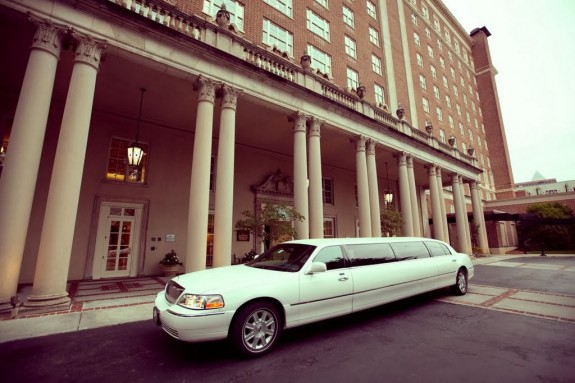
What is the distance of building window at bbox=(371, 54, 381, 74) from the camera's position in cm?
2088

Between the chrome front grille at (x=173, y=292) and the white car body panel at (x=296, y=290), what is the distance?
0.06m

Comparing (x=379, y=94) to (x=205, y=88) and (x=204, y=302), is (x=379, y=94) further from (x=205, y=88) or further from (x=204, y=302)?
(x=204, y=302)

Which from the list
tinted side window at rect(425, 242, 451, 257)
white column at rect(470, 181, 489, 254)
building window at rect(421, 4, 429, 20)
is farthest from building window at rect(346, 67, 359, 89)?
building window at rect(421, 4, 429, 20)

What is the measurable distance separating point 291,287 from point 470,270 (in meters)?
6.62

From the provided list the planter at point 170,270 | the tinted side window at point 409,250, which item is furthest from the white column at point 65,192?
the tinted side window at point 409,250

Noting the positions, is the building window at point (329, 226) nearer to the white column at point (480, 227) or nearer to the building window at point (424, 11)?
the white column at point (480, 227)

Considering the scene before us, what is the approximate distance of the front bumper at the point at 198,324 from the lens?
11.5 ft

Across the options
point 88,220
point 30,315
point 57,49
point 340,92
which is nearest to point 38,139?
point 57,49

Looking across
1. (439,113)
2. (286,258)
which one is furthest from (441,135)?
(286,258)

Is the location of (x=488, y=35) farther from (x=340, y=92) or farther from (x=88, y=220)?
(x=88, y=220)

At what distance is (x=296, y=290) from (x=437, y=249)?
4900 mm

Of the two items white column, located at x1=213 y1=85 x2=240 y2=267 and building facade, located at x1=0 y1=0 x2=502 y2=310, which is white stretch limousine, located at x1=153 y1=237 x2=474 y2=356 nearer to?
white column, located at x1=213 y1=85 x2=240 y2=267

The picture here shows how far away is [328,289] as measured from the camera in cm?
455

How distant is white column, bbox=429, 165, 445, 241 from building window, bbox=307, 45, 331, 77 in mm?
10354
